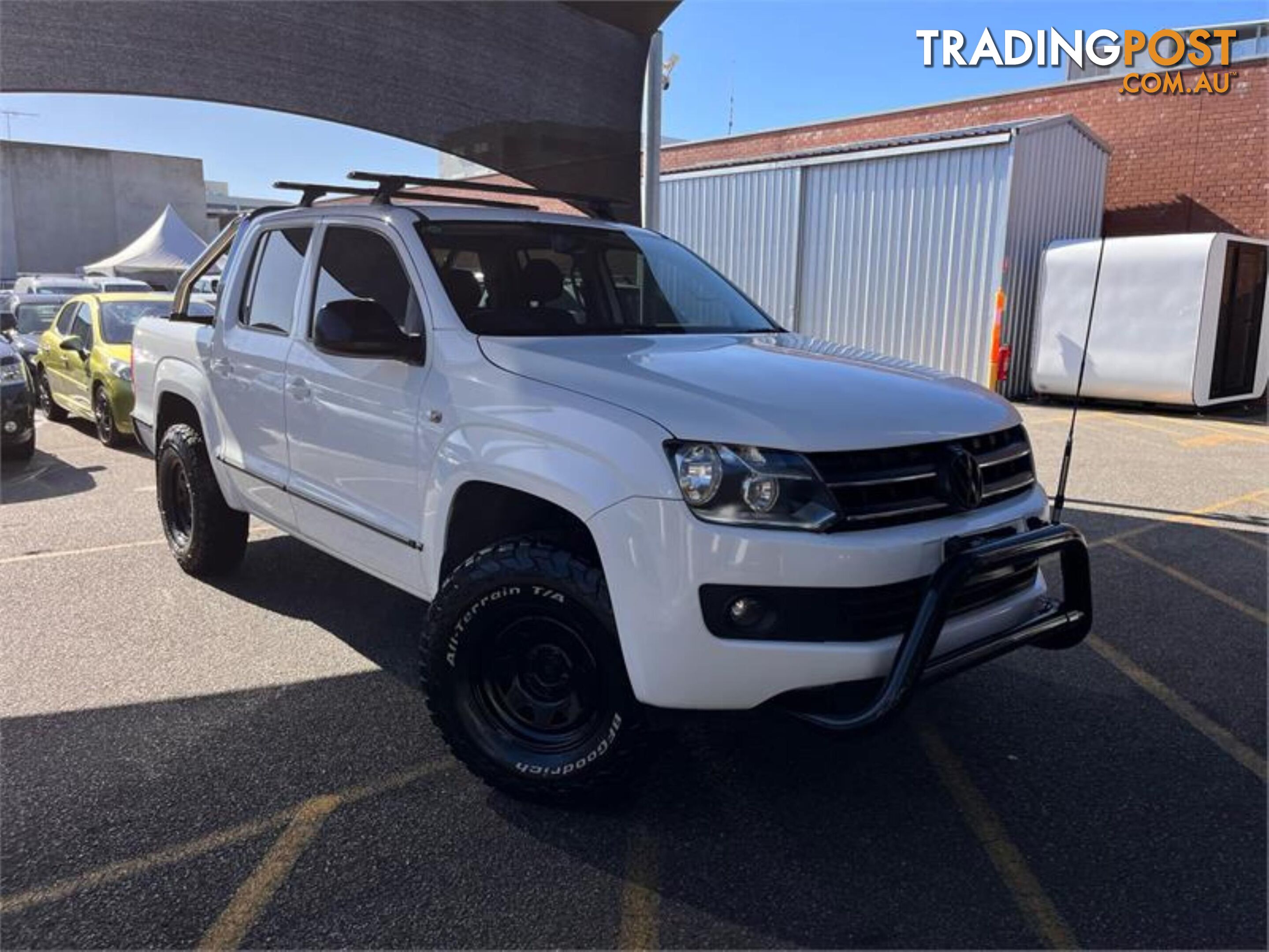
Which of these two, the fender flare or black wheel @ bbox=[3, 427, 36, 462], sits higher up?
the fender flare

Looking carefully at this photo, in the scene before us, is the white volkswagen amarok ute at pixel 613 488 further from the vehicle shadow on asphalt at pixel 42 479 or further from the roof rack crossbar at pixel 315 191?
the vehicle shadow on asphalt at pixel 42 479

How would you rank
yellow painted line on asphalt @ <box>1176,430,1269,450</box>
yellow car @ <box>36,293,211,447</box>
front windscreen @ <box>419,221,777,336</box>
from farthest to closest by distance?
yellow painted line on asphalt @ <box>1176,430,1269,450</box> → yellow car @ <box>36,293,211,447</box> → front windscreen @ <box>419,221,777,336</box>

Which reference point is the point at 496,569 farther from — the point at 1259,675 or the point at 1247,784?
the point at 1259,675

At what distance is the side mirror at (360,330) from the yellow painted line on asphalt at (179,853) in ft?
4.94

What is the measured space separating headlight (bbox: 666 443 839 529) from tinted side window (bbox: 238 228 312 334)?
2.48 m

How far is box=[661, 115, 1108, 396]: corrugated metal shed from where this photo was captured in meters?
13.0

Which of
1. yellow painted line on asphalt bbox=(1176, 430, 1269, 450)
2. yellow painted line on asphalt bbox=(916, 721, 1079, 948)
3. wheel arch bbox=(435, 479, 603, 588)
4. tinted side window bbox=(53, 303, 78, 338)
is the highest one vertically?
tinted side window bbox=(53, 303, 78, 338)

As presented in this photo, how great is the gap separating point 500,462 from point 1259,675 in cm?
355

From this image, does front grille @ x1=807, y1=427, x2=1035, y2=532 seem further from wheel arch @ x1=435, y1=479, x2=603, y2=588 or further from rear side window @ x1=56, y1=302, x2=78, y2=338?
rear side window @ x1=56, y1=302, x2=78, y2=338

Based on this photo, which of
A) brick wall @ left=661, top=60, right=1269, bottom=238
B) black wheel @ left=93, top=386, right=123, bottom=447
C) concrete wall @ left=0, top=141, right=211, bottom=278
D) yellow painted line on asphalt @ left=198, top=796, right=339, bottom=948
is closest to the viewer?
yellow painted line on asphalt @ left=198, top=796, right=339, bottom=948

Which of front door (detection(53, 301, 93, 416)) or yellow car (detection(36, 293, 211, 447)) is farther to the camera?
front door (detection(53, 301, 93, 416))

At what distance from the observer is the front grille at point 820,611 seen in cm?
262

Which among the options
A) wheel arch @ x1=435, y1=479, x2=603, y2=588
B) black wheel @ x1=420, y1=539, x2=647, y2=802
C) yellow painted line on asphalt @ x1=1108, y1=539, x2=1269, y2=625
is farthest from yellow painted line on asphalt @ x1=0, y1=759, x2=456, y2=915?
yellow painted line on asphalt @ x1=1108, y1=539, x2=1269, y2=625

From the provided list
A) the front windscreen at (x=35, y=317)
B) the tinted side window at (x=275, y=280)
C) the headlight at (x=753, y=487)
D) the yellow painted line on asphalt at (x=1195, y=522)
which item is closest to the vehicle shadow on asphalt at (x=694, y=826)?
the headlight at (x=753, y=487)
